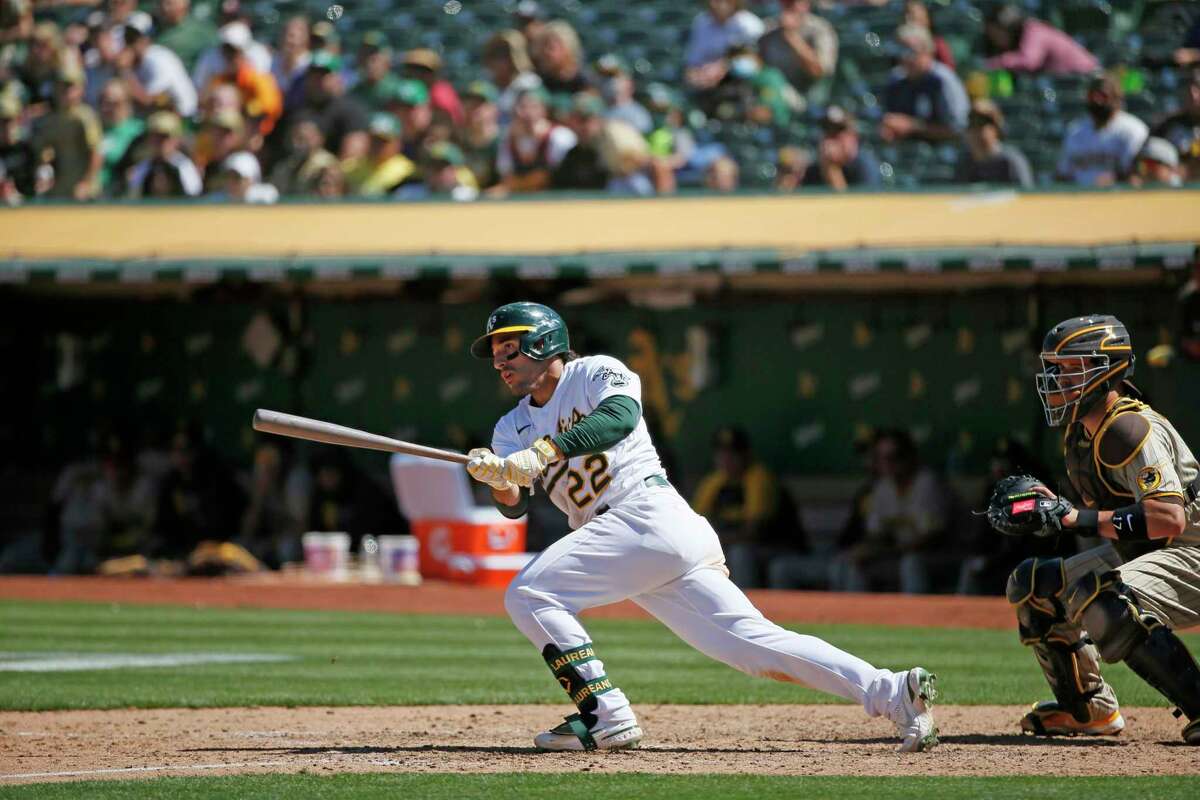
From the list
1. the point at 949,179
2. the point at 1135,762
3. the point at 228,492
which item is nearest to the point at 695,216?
the point at 949,179

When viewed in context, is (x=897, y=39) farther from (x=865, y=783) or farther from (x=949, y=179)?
(x=865, y=783)

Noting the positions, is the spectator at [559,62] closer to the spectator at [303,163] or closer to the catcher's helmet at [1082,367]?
the spectator at [303,163]

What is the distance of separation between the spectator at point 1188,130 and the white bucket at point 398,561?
640 centimetres

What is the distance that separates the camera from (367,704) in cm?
758

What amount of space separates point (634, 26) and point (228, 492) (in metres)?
5.70

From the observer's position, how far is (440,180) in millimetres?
15117

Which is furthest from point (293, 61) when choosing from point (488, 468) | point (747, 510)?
point (488, 468)

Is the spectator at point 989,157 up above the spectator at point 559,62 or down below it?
below

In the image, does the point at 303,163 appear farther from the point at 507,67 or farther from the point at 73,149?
the point at 73,149

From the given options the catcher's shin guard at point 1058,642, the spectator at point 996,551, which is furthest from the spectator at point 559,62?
the catcher's shin guard at point 1058,642

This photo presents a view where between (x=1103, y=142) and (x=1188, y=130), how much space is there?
734mm

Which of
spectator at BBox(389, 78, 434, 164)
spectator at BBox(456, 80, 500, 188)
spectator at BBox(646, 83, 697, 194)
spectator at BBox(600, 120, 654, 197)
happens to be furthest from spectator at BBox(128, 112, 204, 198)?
spectator at BBox(646, 83, 697, 194)

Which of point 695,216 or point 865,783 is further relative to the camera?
point 695,216

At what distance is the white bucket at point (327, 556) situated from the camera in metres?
13.9
